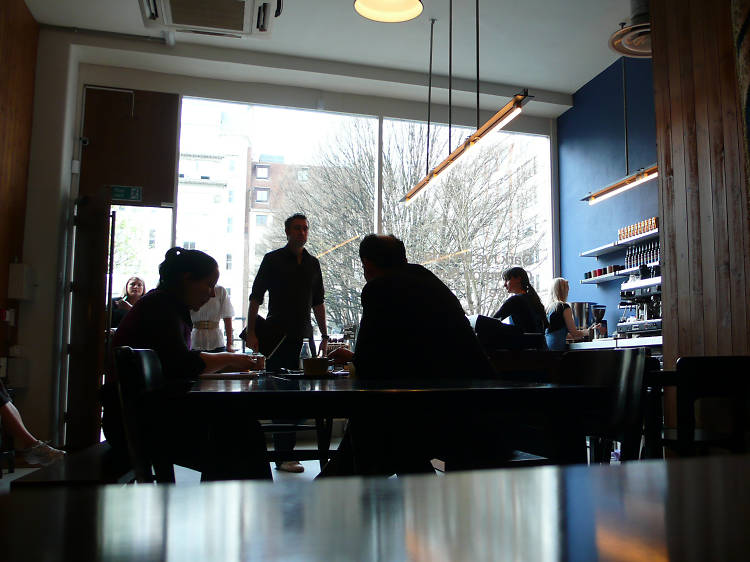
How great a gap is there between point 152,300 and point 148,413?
120 centimetres

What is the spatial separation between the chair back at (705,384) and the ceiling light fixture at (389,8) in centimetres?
273

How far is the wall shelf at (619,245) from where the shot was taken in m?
5.97

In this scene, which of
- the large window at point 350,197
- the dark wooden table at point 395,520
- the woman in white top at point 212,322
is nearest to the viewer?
the dark wooden table at point 395,520

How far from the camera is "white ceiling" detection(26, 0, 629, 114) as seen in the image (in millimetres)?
5734

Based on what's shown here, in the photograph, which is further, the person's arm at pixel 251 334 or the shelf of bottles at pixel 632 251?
the shelf of bottles at pixel 632 251

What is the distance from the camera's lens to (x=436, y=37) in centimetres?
625

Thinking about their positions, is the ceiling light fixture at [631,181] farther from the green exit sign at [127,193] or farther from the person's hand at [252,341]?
the green exit sign at [127,193]

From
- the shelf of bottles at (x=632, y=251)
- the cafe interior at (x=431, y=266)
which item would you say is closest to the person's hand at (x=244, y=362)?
the cafe interior at (x=431, y=266)

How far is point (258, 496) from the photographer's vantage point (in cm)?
16

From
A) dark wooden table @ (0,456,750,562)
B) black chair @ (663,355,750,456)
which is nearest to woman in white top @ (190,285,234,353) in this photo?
black chair @ (663,355,750,456)

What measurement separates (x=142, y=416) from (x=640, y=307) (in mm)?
5490

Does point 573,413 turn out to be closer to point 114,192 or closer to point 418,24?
point 418,24

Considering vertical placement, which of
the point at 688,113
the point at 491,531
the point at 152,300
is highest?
the point at 688,113

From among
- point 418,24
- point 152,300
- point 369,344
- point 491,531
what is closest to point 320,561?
point 491,531
